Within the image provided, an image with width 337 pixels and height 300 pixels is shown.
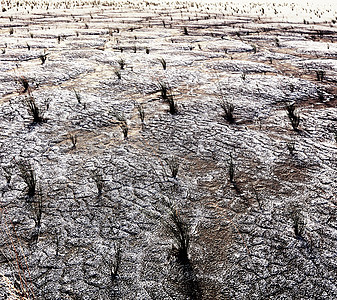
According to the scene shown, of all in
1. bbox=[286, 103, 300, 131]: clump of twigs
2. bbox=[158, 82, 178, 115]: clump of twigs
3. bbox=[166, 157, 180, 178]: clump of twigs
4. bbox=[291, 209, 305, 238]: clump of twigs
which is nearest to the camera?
bbox=[291, 209, 305, 238]: clump of twigs

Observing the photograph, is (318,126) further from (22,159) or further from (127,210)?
(22,159)

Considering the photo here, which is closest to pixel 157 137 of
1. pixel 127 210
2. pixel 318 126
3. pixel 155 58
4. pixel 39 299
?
pixel 127 210

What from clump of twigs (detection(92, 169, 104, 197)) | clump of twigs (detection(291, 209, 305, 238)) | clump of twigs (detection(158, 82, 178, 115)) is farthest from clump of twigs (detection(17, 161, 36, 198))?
clump of twigs (detection(291, 209, 305, 238))

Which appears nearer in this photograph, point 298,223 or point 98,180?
point 298,223

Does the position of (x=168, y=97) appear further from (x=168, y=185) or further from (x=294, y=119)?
(x=168, y=185)

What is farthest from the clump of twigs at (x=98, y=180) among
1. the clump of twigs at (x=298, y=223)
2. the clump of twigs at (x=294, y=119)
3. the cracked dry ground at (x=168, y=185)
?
the clump of twigs at (x=294, y=119)

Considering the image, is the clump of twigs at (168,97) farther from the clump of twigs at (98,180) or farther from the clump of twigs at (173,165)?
the clump of twigs at (98,180)

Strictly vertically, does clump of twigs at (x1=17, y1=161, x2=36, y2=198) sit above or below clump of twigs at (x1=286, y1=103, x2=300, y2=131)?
below

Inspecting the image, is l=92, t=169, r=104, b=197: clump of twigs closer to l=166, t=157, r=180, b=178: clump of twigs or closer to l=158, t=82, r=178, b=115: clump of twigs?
l=166, t=157, r=180, b=178: clump of twigs

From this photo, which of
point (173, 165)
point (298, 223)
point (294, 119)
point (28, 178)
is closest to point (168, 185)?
point (173, 165)
